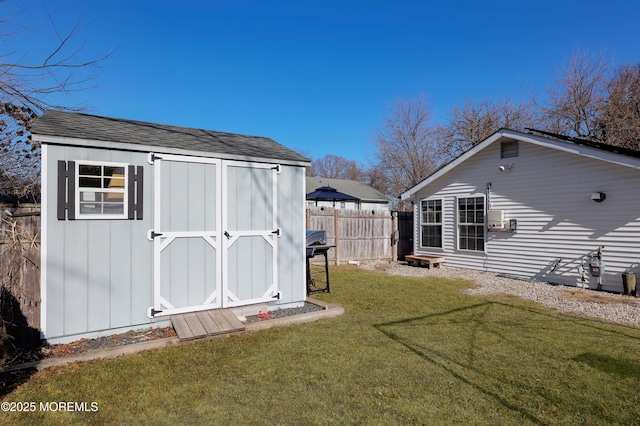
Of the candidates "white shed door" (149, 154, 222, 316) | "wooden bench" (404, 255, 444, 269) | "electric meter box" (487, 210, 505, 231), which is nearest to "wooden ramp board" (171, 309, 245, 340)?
"white shed door" (149, 154, 222, 316)

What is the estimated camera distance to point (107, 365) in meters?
3.59

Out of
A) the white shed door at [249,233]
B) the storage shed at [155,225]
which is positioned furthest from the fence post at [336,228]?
the white shed door at [249,233]

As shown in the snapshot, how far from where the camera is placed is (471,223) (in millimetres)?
10570

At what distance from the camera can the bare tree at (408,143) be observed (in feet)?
88.0

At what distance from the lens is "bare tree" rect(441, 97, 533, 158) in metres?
23.1

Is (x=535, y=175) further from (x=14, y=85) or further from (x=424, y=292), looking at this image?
(x=14, y=85)

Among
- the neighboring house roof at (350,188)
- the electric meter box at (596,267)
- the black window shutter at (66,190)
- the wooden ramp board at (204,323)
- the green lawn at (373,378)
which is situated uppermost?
the neighboring house roof at (350,188)

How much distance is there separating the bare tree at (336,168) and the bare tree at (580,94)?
2552 centimetres

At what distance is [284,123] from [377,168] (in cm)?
1189

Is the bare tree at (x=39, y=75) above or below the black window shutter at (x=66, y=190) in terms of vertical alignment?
above

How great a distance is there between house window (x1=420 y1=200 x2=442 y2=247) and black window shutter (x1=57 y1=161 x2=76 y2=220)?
10.1 metres

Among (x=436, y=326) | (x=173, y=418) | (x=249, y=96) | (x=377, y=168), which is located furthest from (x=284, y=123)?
(x=173, y=418)

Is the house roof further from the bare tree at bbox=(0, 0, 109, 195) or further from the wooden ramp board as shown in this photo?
the wooden ramp board

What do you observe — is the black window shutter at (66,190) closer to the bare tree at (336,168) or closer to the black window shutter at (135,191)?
A: the black window shutter at (135,191)
